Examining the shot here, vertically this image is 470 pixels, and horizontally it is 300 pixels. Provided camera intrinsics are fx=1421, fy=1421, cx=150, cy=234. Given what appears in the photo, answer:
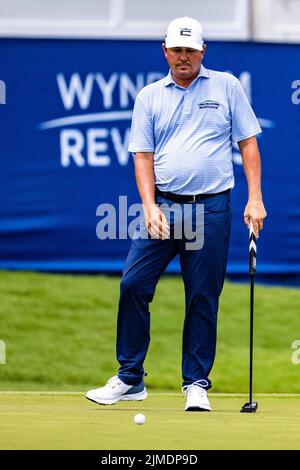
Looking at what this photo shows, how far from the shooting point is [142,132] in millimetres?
7059

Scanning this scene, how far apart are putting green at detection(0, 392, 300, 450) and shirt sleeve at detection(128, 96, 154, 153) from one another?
1.29 meters

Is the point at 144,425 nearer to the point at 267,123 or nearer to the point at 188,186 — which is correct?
the point at 188,186

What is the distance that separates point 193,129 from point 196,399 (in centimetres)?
132

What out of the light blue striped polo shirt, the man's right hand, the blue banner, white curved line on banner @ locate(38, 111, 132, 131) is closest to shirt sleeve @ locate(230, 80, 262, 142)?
the light blue striped polo shirt

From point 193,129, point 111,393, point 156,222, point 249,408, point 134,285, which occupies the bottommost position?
point 249,408

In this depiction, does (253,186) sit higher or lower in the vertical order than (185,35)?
lower

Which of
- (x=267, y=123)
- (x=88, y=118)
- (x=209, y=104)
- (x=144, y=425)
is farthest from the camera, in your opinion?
(x=267, y=123)

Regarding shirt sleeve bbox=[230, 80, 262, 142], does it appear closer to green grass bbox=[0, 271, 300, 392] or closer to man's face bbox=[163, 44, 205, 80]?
man's face bbox=[163, 44, 205, 80]

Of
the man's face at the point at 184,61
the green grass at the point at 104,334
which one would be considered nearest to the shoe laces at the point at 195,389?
the man's face at the point at 184,61

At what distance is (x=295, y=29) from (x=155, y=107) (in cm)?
467

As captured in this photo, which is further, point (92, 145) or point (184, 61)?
point (92, 145)

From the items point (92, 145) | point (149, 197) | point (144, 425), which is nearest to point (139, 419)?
point (144, 425)

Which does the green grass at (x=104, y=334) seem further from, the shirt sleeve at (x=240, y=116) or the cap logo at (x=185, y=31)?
the cap logo at (x=185, y=31)

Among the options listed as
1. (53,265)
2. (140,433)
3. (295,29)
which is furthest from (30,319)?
(140,433)
